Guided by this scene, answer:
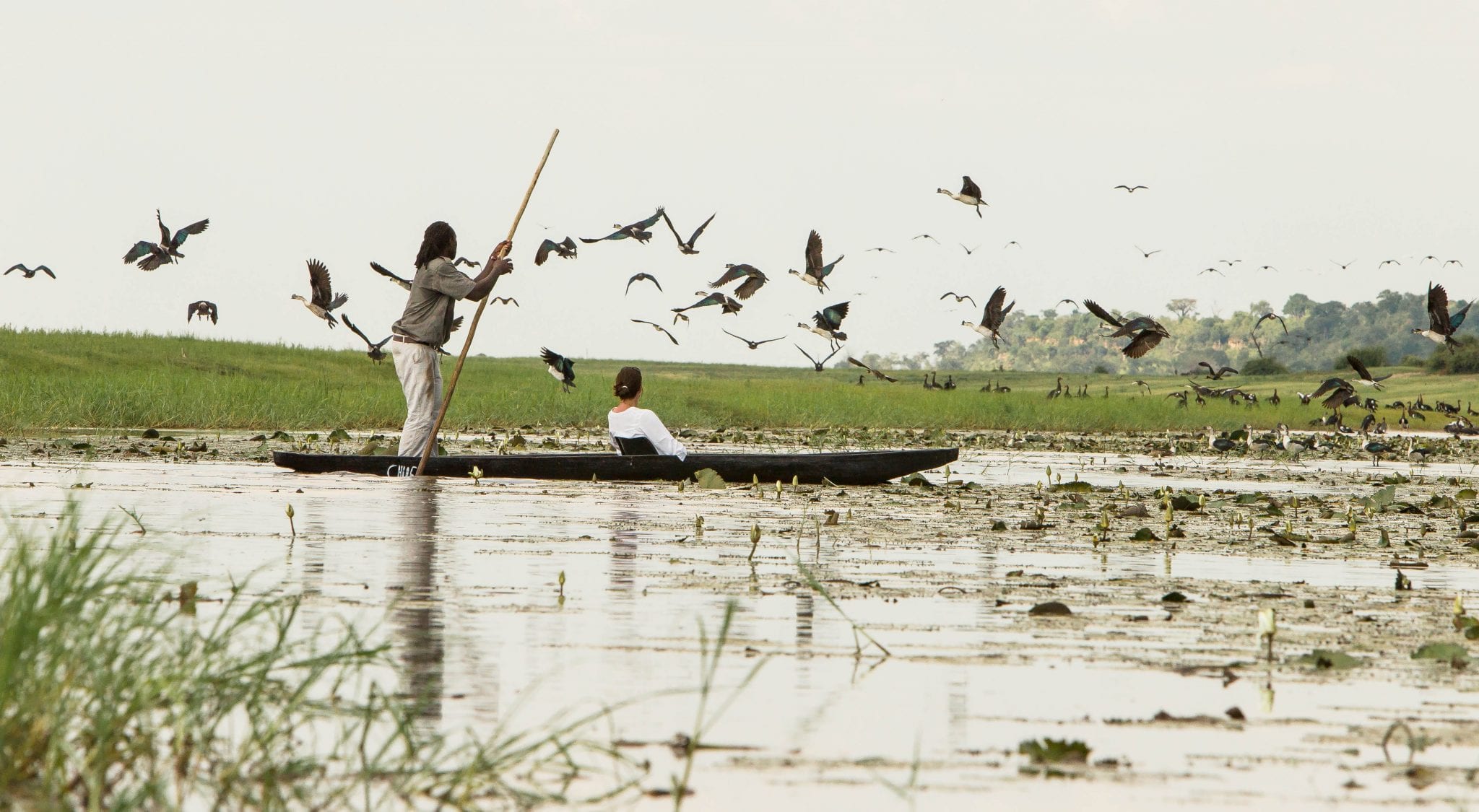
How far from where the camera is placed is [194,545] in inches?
295

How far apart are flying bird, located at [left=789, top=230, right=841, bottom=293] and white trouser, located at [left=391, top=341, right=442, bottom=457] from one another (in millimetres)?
4922

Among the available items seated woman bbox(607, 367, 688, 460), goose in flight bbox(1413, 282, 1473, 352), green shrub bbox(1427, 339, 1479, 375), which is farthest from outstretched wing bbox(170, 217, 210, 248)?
green shrub bbox(1427, 339, 1479, 375)

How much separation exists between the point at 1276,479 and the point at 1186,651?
485 inches

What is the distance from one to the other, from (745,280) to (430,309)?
17.5ft

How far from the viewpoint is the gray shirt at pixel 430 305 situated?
12.8 meters

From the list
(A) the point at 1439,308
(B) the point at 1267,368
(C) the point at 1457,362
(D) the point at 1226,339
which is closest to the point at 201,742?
(A) the point at 1439,308

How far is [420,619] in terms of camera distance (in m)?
5.36

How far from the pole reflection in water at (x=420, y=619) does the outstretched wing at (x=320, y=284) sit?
25.8 feet

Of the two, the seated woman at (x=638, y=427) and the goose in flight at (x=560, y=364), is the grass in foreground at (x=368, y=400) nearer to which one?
the goose in flight at (x=560, y=364)

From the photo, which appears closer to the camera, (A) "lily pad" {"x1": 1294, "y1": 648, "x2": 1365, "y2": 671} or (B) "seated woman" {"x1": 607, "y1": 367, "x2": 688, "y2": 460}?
(A) "lily pad" {"x1": 1294, "y1": 648, "x2": 1365, "y2": 671}

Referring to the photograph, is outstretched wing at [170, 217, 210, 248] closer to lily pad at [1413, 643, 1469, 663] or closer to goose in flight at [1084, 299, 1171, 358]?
goose in flight at [1084, 299, 1171, 358]

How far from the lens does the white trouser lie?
13.1m

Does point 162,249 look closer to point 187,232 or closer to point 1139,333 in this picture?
point 187,232

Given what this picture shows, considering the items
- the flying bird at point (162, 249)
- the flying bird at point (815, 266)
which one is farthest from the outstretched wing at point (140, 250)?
the flying bird at point (815, 266)
